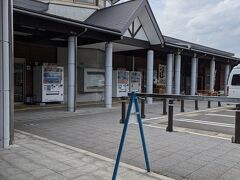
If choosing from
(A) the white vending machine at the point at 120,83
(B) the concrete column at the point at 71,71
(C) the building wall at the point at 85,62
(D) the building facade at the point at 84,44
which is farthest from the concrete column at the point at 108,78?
(A) the white vending machine at the point at 120,83

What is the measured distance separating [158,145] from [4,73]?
12.5 feet

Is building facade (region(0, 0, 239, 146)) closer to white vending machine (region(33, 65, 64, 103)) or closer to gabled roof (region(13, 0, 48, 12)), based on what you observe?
gabled roof (region(13, 0, 48, 12))

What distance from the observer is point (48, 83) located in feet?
45.3

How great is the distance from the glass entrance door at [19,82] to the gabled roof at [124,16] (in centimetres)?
481

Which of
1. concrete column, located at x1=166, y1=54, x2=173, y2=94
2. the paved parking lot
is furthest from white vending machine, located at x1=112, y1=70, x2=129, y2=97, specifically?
the paved parking lot

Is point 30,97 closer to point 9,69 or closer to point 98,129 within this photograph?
point 98,129

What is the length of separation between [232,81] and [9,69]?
38.7 ft

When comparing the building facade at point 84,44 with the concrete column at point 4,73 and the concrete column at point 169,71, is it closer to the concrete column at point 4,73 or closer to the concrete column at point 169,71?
the concrete column at point 169,71

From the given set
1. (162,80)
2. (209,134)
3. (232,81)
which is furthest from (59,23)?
(162,80)

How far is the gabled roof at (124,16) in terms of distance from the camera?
1282 centimetres

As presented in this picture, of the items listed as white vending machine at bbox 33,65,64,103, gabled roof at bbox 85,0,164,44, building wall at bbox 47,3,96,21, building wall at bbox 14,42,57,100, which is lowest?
white vending machine at bbox 33,65,64,103

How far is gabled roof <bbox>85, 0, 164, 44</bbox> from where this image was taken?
505 inches

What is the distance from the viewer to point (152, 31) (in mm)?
14898

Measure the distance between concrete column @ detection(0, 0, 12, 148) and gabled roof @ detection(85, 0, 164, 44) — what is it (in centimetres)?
734
